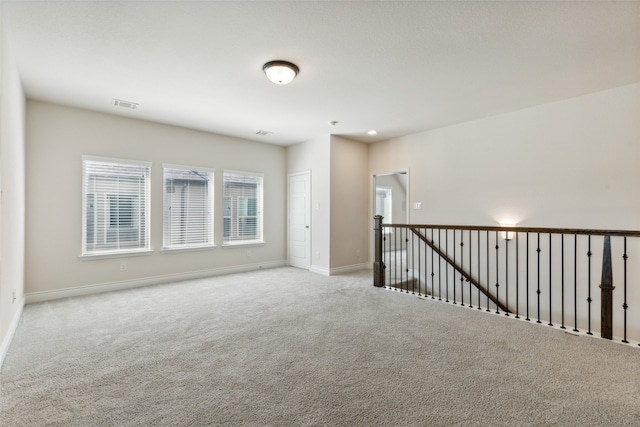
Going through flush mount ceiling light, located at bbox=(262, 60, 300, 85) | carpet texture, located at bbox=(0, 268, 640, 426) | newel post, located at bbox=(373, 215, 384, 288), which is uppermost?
flush mount ceiling light, located at bbox=(262, 60, 300, 85)

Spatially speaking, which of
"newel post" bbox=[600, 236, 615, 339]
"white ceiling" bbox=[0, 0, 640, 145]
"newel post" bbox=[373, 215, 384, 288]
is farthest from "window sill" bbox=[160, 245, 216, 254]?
"newel post" bbox=[600, 236, 615, 339]

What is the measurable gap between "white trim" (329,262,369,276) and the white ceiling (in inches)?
115

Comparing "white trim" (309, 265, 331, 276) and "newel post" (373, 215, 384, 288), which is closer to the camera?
"newel post" (373, 215, 384, 288)

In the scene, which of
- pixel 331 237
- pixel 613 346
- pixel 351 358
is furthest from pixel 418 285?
pixel 351 358

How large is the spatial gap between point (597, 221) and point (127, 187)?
6618 mm

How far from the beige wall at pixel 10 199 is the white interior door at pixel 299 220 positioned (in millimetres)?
4201

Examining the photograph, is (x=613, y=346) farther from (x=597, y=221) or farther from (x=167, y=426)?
(x=167, y=426)

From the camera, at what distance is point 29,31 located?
8.21 ft

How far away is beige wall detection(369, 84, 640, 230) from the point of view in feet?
11.7

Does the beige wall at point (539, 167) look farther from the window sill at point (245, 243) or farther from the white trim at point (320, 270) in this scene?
the window sill at point (245, 243)

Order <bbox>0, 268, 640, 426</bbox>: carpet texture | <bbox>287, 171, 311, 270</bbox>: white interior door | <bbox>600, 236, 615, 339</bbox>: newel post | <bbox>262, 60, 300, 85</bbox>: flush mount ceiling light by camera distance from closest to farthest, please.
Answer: <bbox>0, 268, 640, 426</bbox>: carpet texture < <bbox>600, 236, 615, 339</bbox>: newel post < <bbox>262, 60, 300, 85</bbox>: flush mount ceiling light < <bbox>287, 171, 311, 270</bbox>: white interior door

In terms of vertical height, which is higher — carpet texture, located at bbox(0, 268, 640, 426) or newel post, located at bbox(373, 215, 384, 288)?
newel post, located at bbox(373, 215, 384, 288)

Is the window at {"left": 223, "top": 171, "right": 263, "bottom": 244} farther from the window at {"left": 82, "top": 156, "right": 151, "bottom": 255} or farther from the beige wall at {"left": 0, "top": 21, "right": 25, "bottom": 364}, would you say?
the beige wall at {"left": 0, "top": 21, "right": 25, "bottom": 364}

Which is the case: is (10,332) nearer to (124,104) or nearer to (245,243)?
(124,104)
